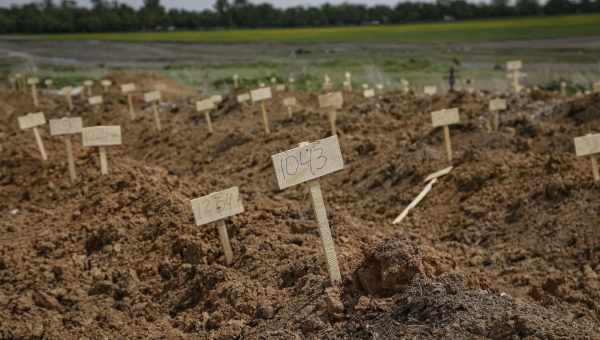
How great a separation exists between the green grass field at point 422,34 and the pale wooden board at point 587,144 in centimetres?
3033

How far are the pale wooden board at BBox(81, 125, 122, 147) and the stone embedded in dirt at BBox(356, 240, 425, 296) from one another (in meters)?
4.34

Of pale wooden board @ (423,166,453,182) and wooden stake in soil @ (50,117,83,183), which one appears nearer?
wooden stake in soil @ (50,117,83,183)

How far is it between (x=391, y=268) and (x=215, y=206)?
1.73 meters

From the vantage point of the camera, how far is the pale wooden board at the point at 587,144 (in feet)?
21.4

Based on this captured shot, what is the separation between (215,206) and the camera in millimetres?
5164

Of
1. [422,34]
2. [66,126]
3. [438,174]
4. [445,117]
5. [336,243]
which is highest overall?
[66,126]

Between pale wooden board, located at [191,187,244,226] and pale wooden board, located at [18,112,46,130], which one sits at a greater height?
pale wooden board, located at [18,112,46,130]

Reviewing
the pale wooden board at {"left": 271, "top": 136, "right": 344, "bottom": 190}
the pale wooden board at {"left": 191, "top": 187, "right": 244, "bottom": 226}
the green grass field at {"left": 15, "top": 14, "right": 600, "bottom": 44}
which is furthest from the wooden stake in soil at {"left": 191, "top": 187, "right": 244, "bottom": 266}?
the green grass field at {"left": 15, "top": 14, "right": 600, "bottom": 44}

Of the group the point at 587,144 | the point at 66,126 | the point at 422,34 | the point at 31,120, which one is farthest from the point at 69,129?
the point at 422,34

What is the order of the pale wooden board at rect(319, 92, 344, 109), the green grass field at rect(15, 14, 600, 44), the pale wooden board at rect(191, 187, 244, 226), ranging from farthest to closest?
the green grass field at rect(15, 14, 600, 44) < the pale wooden board at rect(319, 92, 344, 109) < the pale wooden board at rect(191, 187, 244, 226)

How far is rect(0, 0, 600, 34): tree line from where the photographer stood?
57281 mm

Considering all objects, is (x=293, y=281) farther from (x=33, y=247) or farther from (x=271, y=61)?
(x=271, y=61)

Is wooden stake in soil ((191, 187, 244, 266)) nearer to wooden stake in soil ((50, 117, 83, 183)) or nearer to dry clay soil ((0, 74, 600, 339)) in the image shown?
dry clay soil ((0, 74, 600, 339))

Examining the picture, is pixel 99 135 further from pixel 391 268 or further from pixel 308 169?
pixel 391 268
